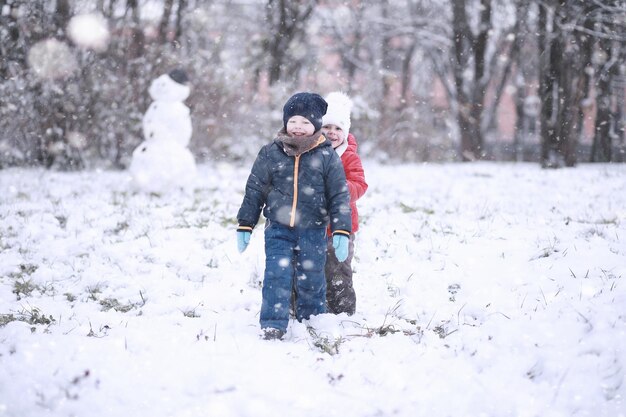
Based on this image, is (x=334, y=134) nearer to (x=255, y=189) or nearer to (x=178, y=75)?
(x=255, y=189)

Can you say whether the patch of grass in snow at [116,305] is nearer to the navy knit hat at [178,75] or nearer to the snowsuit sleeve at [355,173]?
the snowsuit sleeve at [355,173]

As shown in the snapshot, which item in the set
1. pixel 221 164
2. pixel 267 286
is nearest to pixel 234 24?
pixel 221 164

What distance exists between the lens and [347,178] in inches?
135

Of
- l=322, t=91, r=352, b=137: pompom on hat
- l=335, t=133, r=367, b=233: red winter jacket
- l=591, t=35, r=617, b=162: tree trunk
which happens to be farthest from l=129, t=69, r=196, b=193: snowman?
l=591, t=35, r=617, b=162: tree trunk

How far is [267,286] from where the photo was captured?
315 centimetres

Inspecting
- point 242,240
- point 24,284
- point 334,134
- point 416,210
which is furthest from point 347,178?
point 416,210

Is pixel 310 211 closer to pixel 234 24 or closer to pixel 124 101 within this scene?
pixel 124 101

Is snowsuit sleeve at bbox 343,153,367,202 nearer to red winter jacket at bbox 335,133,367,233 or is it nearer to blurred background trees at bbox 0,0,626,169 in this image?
red winter jacket at bbox 335,133,367,233

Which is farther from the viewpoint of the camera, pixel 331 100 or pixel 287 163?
pixel 331 100

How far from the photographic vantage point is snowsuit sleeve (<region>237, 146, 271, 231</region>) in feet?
10.3

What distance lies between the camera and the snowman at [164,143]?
8.01 meters

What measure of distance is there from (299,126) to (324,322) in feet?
4.15

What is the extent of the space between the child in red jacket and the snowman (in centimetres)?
514

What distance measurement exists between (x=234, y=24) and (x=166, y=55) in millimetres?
9330
